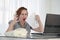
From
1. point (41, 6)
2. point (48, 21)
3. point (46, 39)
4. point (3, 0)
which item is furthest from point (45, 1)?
point (46, 39)

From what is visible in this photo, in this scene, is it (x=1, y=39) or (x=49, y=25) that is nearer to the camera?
(x=1, y=39)

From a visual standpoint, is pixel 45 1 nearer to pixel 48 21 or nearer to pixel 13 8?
pixel 13 8

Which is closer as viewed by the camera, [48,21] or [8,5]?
[48,21]

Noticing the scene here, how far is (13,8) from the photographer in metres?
2.88

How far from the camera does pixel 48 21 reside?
1137 mm

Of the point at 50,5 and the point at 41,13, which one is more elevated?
the point at 50,5

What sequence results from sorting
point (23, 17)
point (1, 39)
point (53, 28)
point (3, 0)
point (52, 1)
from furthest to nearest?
point (52, 1) → point (3, 0) → point (23, 17) → point (53, 28) → point (1, 39)

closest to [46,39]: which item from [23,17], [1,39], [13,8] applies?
[1,39]

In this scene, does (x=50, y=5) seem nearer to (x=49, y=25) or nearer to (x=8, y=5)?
(x=8, y=5)

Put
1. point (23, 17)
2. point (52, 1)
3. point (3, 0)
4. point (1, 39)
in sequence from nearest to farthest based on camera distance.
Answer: point (1, 39), point (23, 17), point (3, 0), point (52, 1)

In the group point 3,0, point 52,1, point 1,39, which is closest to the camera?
point 1,39

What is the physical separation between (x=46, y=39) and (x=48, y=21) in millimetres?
365

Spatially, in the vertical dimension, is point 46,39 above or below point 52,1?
below

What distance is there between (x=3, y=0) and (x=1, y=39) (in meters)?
2.16
